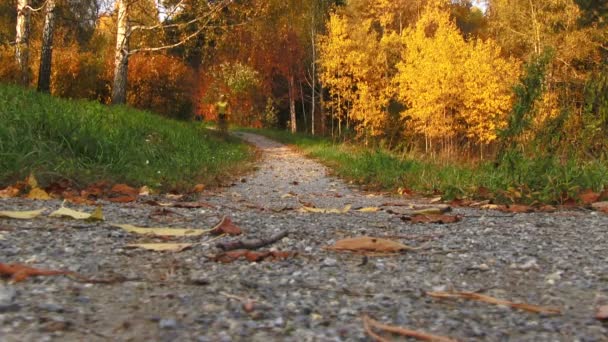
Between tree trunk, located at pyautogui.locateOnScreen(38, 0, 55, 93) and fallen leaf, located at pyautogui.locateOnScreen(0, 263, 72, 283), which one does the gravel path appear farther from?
tree trunk, located at pyautogui.locateOnScreen(38, 0, 55, 93)

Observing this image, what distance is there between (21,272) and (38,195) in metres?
2.62

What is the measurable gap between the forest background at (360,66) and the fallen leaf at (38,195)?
407 centimetres

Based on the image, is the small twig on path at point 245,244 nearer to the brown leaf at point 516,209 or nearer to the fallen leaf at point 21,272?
the fallen leaf at point 21,272

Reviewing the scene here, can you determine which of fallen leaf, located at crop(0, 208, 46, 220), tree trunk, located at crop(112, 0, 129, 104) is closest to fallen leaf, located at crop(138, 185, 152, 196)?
fallen leaf, located at crop(0, 208, 46, 220)

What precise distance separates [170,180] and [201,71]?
23.3 metres

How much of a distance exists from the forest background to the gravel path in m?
2.81

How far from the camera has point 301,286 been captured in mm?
1885

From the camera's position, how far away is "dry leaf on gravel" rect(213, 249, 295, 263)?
7.31ft

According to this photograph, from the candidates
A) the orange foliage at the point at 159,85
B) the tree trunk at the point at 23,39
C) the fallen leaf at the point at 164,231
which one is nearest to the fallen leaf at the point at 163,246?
the fallen leaf at the point at 164,231

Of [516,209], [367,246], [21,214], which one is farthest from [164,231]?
[516,209]

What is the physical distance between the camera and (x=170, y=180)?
589 centimetres

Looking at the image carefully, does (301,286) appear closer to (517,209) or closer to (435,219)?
(435,219)

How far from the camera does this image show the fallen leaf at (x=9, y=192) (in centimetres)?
408

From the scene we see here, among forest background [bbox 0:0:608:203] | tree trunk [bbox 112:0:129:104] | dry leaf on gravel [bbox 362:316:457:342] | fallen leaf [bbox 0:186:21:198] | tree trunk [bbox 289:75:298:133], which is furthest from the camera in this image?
tree trunk [bbox 289:75:298:133]
